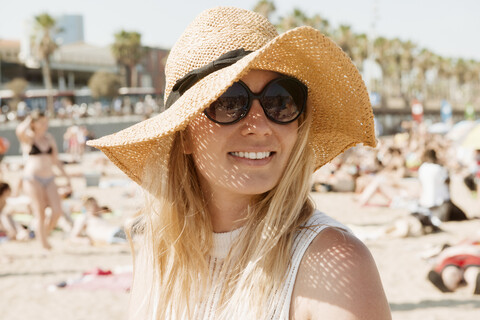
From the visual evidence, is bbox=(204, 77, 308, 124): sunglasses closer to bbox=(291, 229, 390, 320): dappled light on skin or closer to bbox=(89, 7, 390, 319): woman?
bbox=(89, 7, 390, 319): woman

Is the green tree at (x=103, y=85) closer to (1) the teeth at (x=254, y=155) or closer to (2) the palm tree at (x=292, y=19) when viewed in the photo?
(2) the palm tree at (x=292, y=19)

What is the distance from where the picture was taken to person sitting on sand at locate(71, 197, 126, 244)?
25.4ft

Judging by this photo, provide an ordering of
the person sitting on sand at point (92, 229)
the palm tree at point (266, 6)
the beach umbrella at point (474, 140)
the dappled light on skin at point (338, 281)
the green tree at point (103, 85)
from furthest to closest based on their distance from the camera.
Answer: the green tree at point (103, 85)
the palm tree at point (266, 6)
the beach umbrella at point (474, 140)
the person sitting on sand at point (92, 229)
the dappled light on skin at point (338, 281)

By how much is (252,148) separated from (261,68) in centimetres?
21

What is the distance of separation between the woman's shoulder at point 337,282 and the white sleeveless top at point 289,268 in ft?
0.05

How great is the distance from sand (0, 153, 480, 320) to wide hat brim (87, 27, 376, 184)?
3750 millimetres

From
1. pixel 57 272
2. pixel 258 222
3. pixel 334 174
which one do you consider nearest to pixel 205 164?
pixel 258 222

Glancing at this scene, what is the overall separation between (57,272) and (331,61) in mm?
5940

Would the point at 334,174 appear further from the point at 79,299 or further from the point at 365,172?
the point at 79,299

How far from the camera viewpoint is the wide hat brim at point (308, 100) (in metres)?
1.29

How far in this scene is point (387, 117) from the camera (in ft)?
155

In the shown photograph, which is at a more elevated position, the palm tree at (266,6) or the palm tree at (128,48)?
the palm tree at (266,6)

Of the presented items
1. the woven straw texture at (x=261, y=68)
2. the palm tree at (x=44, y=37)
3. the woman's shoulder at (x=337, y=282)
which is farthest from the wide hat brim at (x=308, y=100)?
the palm tree at (x=44, y=37)

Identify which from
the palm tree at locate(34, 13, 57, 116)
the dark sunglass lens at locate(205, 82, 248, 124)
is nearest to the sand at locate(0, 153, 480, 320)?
the dark sunglass lens at locate(205, 82, 248, 124)
